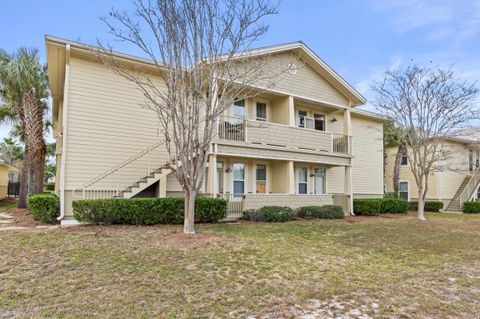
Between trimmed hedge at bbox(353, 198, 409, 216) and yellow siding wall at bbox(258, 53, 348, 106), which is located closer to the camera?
yellow siding wall at bbox(258, 53, 348, 106)

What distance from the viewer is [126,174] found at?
13.4m

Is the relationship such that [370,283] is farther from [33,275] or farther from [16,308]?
[33,275]

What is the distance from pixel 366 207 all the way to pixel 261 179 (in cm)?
627

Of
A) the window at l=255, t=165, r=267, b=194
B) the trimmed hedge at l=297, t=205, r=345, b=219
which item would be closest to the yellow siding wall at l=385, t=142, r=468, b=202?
the trimmed hedge at l=297, t=205, r=345, b=219

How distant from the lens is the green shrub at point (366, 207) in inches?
708

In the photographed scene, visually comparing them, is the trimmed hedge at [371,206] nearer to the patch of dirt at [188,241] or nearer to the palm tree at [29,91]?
the patch of dirt at [188,241]

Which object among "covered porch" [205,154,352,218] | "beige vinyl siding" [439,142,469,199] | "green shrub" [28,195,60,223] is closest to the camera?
"green shrub" [28,195,60,223]

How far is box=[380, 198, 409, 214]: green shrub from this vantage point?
753 inches

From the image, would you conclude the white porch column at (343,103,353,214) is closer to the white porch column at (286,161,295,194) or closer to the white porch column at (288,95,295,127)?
the white porch column at (288,95,295,127)

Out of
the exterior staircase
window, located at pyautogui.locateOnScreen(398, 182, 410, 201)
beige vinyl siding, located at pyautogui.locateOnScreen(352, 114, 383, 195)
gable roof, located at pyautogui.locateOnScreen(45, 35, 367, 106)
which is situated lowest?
window, located at pyautogui.locateOnScreen(398, 182, 410, 201)

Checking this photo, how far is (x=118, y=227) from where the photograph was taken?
1066cm

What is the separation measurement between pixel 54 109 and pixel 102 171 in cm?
976

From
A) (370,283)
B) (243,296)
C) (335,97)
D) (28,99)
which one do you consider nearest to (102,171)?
(28,99)

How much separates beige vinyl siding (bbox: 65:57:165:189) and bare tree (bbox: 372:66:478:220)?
42.7 feet
